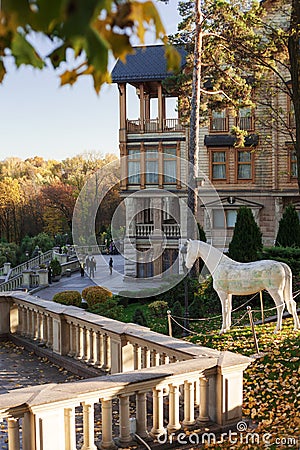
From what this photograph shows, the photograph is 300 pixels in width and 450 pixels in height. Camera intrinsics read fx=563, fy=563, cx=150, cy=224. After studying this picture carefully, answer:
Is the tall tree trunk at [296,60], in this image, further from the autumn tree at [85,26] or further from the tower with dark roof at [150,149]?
the tower with dark roof at [150,149]

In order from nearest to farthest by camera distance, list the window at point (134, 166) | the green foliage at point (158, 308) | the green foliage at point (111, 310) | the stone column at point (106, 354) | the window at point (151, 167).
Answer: the stone column at point (106, 354)
the green foliage at point (111, 310)
the green foliage at point (158, 308)
the window at point (134, 166)
the window at point (151, 167)

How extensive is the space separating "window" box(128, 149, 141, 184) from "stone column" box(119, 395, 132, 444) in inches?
1031

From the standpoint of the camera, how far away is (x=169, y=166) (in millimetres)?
32406

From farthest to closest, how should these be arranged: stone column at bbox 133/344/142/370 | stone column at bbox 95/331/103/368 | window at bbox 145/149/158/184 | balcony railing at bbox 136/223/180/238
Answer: window at bbox 145/149/158/184 → balcony railing at bbox 136/223/180/238 → stone column at bbox 95/331/103/368 → stone column at bbox 133/344/142/370

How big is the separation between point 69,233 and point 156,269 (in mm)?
32302

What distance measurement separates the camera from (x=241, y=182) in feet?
105

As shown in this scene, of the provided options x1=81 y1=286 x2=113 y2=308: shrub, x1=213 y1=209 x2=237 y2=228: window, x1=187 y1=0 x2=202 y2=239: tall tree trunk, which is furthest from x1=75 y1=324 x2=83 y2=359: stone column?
x1=213 y1=209 x2=237 y2=228: window

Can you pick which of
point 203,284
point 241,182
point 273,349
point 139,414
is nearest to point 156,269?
point 203,284

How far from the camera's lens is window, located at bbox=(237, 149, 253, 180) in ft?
105

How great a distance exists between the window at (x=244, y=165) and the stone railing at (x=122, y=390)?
23.9 meters

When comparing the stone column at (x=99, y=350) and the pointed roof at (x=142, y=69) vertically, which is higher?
the pointed roof at (x=142, y=69)

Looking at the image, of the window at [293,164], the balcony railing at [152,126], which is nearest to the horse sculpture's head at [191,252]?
the window at [293,164]

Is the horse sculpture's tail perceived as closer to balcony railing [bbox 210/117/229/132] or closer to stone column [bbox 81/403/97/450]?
stone column [bbox 81/403/97/450]

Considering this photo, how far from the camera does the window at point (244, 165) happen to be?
105 feet
